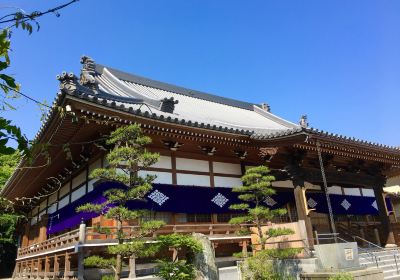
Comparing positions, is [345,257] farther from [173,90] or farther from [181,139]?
[173,90]

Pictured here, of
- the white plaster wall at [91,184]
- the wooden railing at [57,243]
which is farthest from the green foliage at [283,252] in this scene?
the white plaster wall at [91,184]

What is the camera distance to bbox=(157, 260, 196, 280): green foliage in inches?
303

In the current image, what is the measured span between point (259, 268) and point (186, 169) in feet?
14.3

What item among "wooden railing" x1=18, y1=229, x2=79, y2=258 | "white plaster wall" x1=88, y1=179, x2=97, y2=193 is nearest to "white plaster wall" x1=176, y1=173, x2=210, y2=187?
"white plaster wall" x1=88, y1=179, x2=97, y2=193

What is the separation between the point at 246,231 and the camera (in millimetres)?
11000

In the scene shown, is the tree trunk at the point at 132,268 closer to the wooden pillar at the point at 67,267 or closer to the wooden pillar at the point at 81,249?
the wooden pillar at the point at 81,249

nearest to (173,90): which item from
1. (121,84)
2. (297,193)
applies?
(121,84)

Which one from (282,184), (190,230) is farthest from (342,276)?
(282,184)

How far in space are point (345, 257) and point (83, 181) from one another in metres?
9.23

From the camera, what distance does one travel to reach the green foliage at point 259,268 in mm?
9445

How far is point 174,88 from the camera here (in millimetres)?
21641

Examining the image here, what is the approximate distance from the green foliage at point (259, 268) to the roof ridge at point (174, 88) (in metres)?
13.1

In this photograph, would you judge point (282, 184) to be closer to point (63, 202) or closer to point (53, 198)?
point (63, 202)

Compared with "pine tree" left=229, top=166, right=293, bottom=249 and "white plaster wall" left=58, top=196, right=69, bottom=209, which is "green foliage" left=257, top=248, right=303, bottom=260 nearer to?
"pine tree" left=229, top=166, right=293, bottom=249
